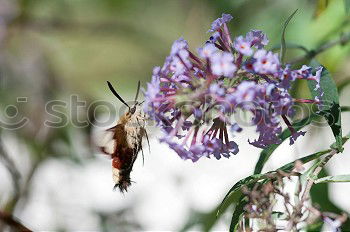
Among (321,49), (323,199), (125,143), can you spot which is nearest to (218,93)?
(125,143)

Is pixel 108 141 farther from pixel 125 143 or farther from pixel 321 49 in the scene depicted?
pixel 321 49

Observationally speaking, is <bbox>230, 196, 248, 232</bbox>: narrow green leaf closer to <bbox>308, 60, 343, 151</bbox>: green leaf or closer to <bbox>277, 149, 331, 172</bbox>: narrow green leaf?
<bbox>277, 149, 331, 172</bbox>: narrow green leaf

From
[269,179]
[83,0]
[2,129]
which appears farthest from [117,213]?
[83,0]

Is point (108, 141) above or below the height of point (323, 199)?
above

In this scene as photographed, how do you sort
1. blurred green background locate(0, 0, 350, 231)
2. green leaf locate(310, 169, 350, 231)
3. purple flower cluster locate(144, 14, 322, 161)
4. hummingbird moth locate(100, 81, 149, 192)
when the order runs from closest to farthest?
purple flower cluster locate(144, 14, 322, 161)
hummingbird moth locate(100, 81, 149, 192)
green leaf locate(310, 169, 350, 231)
blurred green background locate(0, 0, 350, 231)

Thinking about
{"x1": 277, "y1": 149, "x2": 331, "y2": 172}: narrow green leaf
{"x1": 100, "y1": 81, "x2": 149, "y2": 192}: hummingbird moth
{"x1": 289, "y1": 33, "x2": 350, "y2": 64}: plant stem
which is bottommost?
{"x1": 277, "y1": 149, "x2": 331, "y2": 172}: narrow green leaf

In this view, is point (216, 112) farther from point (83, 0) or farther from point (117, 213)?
point (83, 0)

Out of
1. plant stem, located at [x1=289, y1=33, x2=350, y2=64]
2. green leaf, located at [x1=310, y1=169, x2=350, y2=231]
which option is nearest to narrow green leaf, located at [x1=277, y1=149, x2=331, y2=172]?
plant stem, located at [x1=289, y1=33, x2=350, y2=64]
